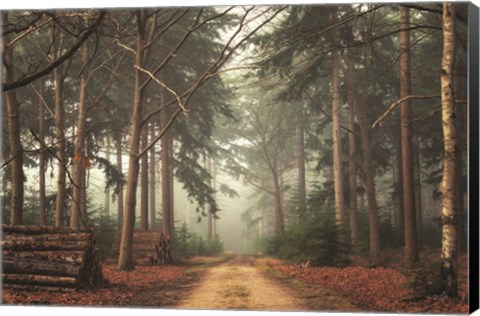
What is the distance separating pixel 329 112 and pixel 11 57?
6.35 m

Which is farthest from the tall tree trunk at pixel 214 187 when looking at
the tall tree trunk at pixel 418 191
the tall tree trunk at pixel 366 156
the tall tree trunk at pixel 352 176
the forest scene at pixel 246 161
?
the tall tree trunk at pixel 418 191

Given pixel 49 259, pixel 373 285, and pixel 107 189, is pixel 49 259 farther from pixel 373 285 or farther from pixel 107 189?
pixel 373 285

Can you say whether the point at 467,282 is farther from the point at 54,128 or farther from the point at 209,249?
the point at 54,128

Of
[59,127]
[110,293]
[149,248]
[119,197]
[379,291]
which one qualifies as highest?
[59,127]

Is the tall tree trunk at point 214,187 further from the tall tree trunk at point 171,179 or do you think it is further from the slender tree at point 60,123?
the slender tree at point 60,123

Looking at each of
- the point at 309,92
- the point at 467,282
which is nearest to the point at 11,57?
the point at 309,92

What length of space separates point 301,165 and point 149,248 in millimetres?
3829

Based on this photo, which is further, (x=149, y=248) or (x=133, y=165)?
(x=149, y=248)

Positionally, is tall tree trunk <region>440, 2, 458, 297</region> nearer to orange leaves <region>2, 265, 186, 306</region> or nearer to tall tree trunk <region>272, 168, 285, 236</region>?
tall tree trunk <region>272, 168, 285, 236</region>

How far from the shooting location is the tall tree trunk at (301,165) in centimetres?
1123

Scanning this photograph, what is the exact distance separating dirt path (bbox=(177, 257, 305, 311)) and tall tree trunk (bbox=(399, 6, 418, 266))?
212cm

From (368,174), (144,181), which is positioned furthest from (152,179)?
(368,174)

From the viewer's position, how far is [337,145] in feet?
39.9

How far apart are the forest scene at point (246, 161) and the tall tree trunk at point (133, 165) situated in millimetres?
29
